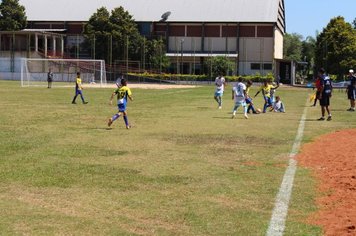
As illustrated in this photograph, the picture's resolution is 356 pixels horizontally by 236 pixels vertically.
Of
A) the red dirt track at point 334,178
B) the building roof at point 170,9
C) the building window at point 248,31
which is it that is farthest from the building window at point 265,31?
the red dirt track at point 334,178

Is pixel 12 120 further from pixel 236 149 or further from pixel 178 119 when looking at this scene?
pixel 236 149

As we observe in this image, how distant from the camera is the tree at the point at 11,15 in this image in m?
82.8

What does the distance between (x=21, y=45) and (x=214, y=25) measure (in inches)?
1139

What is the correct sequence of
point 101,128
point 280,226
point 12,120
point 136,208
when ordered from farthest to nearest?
point 12,120 < point 101,128 < point 136,208 < point 280,226

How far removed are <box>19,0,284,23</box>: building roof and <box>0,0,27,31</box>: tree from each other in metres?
4.96

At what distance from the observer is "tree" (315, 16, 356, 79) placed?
77.9m

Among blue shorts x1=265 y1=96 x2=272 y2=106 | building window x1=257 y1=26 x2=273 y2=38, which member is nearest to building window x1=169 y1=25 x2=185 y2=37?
building window x1=257 y1=26 x2=273 y2=38

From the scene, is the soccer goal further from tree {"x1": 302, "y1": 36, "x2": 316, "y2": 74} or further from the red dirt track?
tree {"x1": 302, "y1": 36, "x2": 316, "y2": 74}

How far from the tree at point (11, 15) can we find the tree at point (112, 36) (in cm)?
1135

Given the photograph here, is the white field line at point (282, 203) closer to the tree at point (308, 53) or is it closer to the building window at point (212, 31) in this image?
the building window at point (212, 31)

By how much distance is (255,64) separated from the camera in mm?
82625

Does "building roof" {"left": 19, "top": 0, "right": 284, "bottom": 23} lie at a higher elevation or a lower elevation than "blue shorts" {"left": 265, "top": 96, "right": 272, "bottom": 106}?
higher

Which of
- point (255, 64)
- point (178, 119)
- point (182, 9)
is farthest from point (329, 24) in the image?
point (178, 119)

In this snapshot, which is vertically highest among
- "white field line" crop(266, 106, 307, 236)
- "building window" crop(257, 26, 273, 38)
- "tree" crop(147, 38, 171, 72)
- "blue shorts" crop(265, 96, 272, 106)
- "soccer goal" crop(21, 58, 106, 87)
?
"building window" crop(257, 26, 273, 38)
